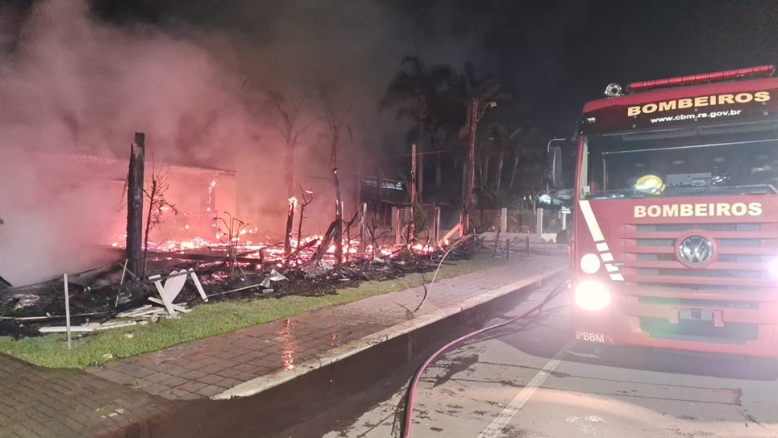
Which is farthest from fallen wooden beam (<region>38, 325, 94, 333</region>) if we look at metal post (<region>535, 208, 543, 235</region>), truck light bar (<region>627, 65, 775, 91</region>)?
metal post (<region>535, 208, 543, 235</region>)

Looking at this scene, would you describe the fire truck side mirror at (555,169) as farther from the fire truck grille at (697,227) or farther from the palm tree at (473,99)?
the palm tree at (473,99)

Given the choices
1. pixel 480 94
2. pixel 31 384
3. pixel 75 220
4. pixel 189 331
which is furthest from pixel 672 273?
pixel 480 94

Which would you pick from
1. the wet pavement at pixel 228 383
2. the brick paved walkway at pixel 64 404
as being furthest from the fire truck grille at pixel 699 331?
the brick paved walkway at pixel 64 404

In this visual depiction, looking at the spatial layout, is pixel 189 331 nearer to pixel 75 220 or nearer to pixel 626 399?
pixel 626 399

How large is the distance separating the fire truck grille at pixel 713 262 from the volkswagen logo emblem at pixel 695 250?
0.14 feet

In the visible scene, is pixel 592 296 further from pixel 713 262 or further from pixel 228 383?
pixel 228 383

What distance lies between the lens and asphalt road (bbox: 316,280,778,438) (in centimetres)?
334

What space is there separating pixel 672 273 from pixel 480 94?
21.8m

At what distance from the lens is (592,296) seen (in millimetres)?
4355

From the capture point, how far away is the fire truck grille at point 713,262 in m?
3.78

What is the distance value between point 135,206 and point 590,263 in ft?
17.8

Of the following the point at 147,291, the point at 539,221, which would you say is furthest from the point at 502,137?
the point at 147,291

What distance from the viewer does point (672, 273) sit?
4.06 m

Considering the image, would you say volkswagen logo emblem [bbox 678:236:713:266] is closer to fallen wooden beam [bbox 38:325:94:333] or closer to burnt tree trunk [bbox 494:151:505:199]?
fallen wooden beam [bbox 38:325:94:333]
